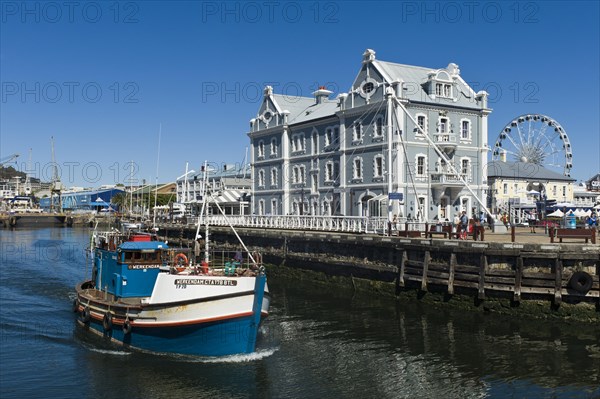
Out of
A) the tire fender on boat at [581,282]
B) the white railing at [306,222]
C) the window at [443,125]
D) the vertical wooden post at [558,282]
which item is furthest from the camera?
the window at [443,125]

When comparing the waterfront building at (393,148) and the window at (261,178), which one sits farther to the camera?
the window at (261,178)

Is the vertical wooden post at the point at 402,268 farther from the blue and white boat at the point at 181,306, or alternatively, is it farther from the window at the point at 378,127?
the window at the point at 378,127

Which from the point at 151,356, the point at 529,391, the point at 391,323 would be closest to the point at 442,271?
the point at 391,323

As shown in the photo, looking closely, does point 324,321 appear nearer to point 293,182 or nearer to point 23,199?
point 293,182

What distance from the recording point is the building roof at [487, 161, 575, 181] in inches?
2862

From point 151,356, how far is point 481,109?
3837 centimetres

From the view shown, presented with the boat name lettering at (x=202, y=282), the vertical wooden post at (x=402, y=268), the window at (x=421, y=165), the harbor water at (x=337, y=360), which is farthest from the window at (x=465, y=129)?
the boat name lettering at (x=202, y=282)

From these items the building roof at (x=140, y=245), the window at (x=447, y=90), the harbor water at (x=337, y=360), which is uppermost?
the window at (x=447, y=90)

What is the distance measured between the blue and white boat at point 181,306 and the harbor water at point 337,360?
0.54 m

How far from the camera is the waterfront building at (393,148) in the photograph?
4553cm

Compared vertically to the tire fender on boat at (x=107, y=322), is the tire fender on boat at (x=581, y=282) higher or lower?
higher

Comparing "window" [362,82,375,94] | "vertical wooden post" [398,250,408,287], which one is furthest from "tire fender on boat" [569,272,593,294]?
"window" [362,82,375,94]

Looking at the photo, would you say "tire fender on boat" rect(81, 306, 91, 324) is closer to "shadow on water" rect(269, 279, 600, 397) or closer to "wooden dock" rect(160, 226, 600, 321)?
"shadow on water" rect(269, 279, 600, 397)

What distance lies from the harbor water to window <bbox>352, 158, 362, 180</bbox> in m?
21.9
